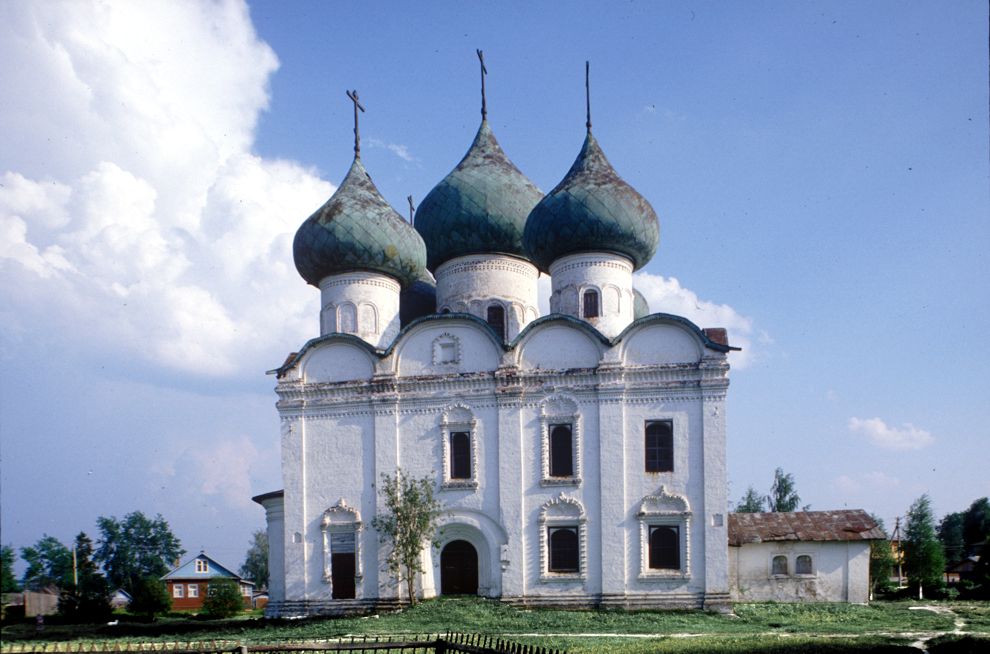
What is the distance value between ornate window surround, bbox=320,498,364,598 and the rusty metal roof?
26.8 feet

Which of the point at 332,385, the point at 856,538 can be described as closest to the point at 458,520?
the point at 332,385

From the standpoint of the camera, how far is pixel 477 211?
24.3m

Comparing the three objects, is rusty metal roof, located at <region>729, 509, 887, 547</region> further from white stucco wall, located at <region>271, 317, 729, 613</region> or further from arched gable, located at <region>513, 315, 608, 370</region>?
arched gable, located at <region>513, 315, 608, 370</region>

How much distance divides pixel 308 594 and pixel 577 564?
5761mm

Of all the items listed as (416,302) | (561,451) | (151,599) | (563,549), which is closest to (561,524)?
A: (563,549)

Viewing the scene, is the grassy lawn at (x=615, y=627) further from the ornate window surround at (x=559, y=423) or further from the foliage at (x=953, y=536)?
the foliage at (x=953, y=536)

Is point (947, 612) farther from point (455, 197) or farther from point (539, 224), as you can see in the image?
point (455, 197)

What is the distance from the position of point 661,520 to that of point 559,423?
285 cm

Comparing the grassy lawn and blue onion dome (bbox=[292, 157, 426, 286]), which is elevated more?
blue onion dome (bbox=[292, 157, 426, 286])

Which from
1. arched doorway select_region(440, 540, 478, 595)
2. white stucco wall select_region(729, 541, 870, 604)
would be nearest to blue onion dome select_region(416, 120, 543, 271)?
arched doorway select_region(440, 540, 478, 595)

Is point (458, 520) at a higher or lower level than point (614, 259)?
lower

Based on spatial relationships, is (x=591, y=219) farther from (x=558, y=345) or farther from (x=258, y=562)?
(x=258, y=562)

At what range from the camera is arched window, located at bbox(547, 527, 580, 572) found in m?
20.2

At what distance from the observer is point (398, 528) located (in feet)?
66.2
